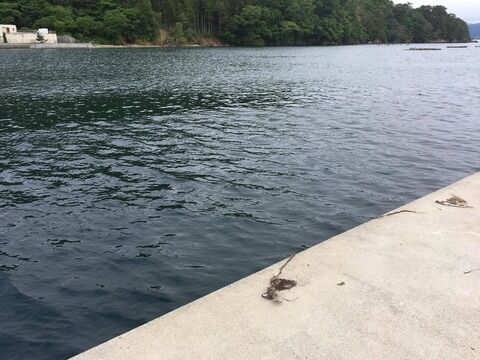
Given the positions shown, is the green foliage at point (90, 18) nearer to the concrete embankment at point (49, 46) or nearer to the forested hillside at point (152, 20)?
the forested hillside at point (152, 20)

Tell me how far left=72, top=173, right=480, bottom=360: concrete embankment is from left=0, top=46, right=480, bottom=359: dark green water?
2106 mm

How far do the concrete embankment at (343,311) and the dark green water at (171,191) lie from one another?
2106mm

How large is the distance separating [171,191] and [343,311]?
8946 mm

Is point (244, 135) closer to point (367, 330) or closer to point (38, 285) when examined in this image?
point (38, 285)

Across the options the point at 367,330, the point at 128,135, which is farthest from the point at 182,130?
the point at 367,330

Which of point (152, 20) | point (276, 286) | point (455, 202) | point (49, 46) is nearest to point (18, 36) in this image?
point (49, 46)

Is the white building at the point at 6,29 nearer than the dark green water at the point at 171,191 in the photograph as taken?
No

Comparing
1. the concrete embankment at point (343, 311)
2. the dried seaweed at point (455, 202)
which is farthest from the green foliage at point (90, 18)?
the concrete embankment at point (343, 311)

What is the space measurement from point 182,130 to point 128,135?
2895mm

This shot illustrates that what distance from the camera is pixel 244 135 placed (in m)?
21.9

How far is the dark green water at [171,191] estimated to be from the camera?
8312mm

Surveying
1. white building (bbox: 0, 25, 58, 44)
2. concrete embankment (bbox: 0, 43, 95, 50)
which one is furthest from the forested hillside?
white building (bbox: 0, 25, 58, 44)

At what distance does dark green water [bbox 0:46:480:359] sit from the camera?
8.31m

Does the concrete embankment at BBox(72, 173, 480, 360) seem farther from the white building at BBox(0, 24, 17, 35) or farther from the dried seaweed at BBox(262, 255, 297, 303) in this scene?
the white building at BBox(0, 24, 17, 35)
